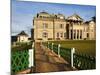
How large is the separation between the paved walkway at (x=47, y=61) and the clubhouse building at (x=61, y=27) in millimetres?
133

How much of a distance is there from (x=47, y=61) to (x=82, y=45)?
45cm

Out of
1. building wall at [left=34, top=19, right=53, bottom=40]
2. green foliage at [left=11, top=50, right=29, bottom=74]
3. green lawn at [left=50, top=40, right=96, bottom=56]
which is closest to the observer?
green foliage at [left=11, top=50, right=29, bottom=74]

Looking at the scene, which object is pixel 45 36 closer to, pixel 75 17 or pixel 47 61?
pixel 47 61

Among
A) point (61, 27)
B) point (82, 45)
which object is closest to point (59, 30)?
point (61, 27)

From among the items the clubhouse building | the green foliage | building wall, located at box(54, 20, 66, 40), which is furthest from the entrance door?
the green foliage

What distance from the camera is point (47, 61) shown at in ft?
7.13

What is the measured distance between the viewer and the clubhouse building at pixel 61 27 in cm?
213

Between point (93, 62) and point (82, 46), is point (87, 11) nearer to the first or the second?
point (82, 46)

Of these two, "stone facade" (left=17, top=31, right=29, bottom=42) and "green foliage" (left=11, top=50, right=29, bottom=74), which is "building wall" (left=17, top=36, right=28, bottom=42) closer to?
"stone facade" (left=17, top=31, right=29, bottom=42)

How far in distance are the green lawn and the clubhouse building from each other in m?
0.04

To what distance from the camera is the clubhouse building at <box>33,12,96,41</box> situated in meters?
2.13

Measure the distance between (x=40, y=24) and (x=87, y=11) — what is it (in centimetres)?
58

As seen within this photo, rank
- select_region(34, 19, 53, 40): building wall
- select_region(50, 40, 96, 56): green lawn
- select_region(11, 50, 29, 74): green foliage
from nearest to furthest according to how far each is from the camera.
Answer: select_region(11, 50, 29, 74): green foliage
select_region(34, 19, 53, 40): building wall
select_region(50, 40, 96, 56): green lawn
